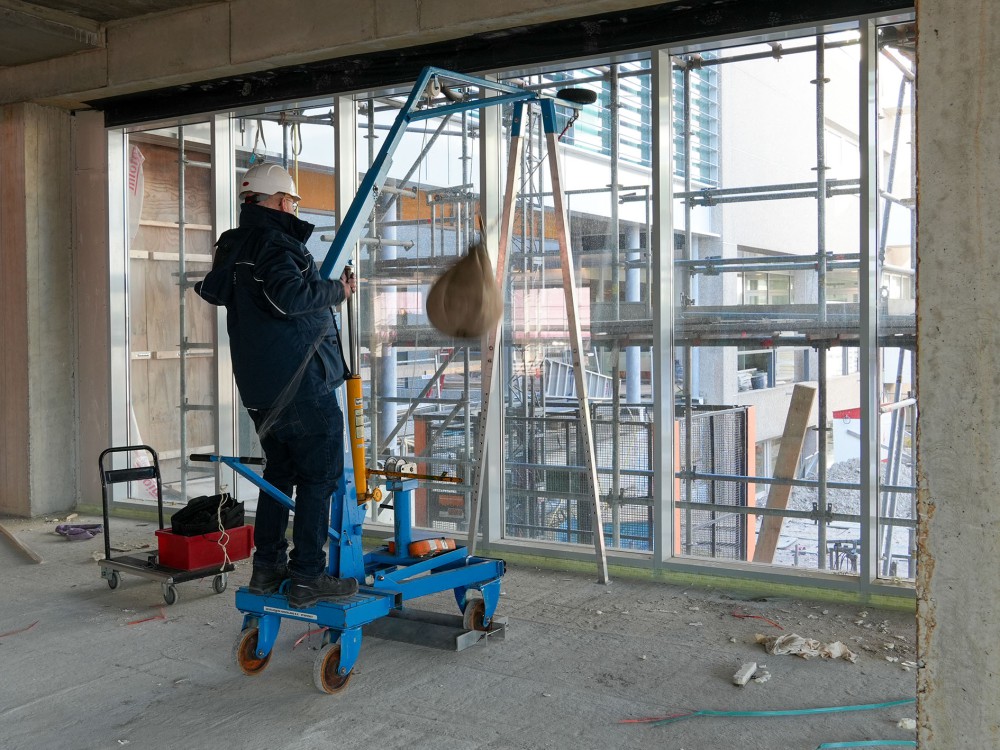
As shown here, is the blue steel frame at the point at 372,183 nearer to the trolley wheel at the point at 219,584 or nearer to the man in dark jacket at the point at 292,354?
the man in dark jacket at the point at 292,354

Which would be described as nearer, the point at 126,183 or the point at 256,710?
the point at 256,710

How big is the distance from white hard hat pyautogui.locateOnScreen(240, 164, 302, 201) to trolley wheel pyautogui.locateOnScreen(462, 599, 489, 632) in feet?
5.40

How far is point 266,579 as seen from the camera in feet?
10.6

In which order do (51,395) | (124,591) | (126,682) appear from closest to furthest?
(126,682) → (124,591) → (51,395)

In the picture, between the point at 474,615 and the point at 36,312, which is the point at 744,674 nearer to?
the point at 474,615

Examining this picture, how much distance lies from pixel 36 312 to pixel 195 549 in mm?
2811

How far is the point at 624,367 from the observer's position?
4.53 metres

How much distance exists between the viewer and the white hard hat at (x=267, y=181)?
10.6ft

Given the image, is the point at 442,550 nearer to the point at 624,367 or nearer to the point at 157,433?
the point at 624,367

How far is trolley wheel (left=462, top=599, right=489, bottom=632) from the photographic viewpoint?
11.5 ft

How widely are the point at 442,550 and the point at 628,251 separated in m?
1.76

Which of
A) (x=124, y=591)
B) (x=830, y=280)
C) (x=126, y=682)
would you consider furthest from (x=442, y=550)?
(x=830, y=280)

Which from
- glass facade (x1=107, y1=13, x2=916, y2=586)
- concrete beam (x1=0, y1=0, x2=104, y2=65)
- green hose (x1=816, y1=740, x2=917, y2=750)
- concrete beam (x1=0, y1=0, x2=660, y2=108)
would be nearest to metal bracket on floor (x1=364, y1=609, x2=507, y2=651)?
glass facade (x1=107, y1=13, x2=916, y2=586)

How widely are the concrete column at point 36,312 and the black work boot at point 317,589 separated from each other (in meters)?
3.90
